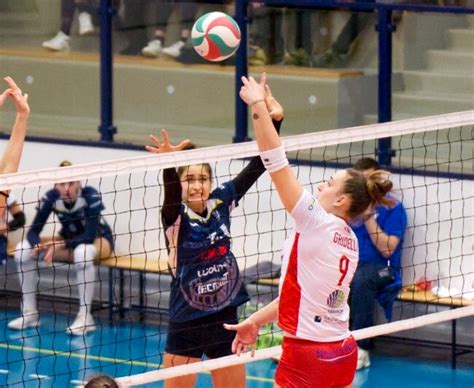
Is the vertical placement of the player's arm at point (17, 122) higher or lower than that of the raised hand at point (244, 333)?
higher

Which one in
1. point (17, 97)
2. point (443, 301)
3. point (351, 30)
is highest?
point (17, 97)

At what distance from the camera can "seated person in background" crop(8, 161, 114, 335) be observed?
11.6 m

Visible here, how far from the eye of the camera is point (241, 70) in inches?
465

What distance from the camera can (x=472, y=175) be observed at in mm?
10734

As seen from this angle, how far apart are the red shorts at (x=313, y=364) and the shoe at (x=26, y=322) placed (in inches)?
233

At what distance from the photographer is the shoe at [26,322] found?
11648 millimetres

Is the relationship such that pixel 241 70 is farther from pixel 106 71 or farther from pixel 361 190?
pixel 361 190

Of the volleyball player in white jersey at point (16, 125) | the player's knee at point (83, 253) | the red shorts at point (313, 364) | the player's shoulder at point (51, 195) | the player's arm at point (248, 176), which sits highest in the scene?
the volleyball player in white jersey at point (16, 125)

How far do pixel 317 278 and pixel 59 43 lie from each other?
24.6ft

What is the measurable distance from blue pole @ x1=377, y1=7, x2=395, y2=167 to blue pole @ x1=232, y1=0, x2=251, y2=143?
1.31 meters

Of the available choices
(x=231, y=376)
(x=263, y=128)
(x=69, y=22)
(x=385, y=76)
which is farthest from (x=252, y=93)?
(x=69, y=22)

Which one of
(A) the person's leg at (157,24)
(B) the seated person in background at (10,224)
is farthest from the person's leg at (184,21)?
(B) the seated person in background at (10,224)

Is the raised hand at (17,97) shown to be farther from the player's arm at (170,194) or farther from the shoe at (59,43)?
the shoe at (59,43)

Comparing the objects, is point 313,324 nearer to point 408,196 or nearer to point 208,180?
point 208,180
